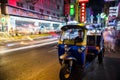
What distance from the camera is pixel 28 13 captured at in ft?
127

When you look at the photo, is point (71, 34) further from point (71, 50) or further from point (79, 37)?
point (71, 50)

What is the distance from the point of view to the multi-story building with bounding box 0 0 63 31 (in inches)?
1231

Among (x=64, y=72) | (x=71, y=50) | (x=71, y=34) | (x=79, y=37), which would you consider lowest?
(x=64, y=72)

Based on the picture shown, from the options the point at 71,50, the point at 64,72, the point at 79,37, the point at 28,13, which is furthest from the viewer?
the point at 28,13

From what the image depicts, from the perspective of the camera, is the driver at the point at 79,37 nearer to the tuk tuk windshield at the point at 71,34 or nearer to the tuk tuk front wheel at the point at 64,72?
the tuk tuk windshield at the point at 71,34

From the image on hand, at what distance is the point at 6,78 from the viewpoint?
6.99m

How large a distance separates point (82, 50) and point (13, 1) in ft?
92.8

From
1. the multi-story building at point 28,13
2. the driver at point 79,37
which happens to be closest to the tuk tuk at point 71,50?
the driver at point 79,37

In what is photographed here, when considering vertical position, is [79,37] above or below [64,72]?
above

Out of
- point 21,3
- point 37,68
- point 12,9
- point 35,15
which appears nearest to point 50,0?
point 35,15

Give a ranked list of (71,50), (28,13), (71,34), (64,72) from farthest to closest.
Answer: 1. (28,13)
2. (71,34)
3. (71,50)
4. (64,72)

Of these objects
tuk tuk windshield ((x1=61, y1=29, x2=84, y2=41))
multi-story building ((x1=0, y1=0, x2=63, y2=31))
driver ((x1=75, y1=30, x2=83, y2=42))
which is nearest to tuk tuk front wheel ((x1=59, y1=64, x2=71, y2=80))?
driver ((x1=75, y1=30, x2=83, y2=42))

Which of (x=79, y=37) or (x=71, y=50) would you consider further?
(x=79, y=37)

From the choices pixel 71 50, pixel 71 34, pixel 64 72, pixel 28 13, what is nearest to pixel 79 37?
pixel 71 34
